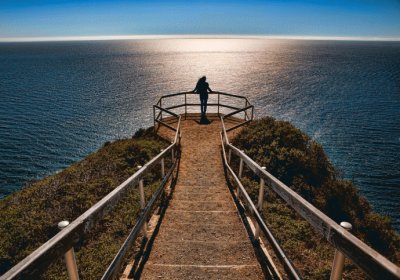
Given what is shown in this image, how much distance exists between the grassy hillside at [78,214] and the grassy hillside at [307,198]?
3.55 metres

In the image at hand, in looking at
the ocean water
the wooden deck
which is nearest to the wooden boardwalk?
the wooden deck

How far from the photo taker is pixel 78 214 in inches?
324

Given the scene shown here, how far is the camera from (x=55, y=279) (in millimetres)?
5457

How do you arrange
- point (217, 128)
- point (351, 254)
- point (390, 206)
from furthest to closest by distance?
1. point (390, 206)
2. point (217, 128)
3. point (351, 254)

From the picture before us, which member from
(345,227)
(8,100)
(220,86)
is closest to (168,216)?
(345,227)

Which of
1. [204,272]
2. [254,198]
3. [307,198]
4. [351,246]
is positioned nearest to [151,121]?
[307,198]

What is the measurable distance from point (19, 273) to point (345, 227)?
2.40m

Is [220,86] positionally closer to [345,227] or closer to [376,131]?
[376,131]

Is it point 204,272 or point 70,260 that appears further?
point 204,272

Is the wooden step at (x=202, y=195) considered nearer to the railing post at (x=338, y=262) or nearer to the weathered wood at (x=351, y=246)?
the weathered wood at (x=351, y=246)

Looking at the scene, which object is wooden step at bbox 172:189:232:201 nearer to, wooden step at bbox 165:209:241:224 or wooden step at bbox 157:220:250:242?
wooden step at bbox 165:209:241:224

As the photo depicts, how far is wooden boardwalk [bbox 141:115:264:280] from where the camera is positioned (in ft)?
13.3

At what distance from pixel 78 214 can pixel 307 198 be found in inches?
275

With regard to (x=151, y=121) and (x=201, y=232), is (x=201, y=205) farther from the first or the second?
(x=151, y=121)
